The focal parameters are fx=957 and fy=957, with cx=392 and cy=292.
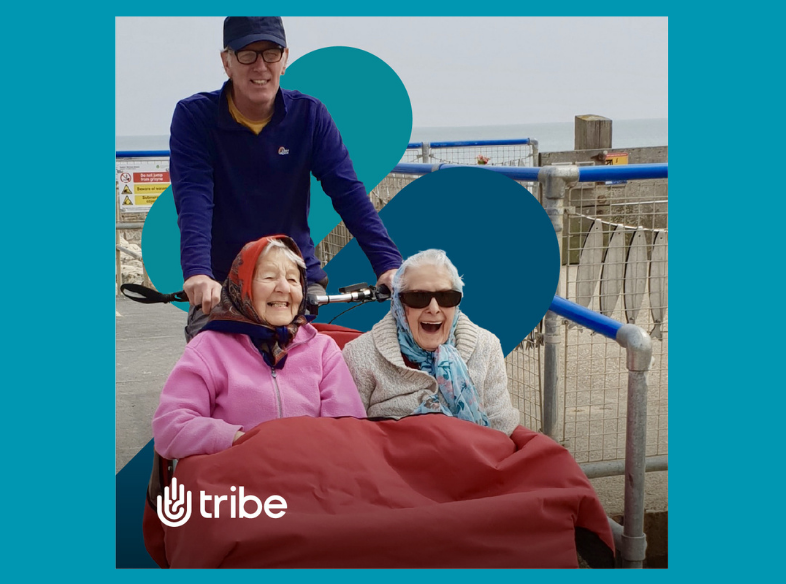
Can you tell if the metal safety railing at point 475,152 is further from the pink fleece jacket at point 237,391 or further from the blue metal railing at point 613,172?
the pink fleece jacket at point 237,391

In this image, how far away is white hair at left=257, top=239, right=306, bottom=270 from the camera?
2.54m

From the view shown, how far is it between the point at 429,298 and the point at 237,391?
0.60 metres

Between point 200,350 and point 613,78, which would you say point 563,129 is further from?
point 200,350

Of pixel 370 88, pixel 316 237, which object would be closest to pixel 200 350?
pixel 316 237

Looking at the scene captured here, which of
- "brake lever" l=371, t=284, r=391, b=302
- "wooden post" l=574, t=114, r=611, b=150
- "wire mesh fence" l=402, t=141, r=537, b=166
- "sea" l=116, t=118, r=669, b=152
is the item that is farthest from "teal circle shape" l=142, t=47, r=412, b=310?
"wire mesh fence" l=402, t=141, r=537, b=166

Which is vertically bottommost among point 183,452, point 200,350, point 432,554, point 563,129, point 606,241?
point 432,554

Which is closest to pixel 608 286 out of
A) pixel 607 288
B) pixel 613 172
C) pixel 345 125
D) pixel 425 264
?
pixel 607 288

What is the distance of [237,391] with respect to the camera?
2.50 meters

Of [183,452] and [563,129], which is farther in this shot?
[563,129]

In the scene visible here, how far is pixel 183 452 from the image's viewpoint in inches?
95.9

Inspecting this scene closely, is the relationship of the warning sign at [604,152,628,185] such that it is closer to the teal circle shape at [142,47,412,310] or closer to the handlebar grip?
the teal circle shape at [142,47,412,310]

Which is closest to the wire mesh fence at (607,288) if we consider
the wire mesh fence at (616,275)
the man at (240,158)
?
the wire mesh fence at (616,275)

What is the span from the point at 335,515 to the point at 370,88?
1670mm

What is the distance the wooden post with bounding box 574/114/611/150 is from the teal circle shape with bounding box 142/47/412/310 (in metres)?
0.59
